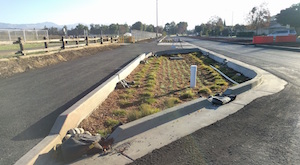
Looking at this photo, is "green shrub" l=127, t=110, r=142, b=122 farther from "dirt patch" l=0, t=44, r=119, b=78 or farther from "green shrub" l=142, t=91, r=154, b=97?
"dirt patch" l=0, t=44, r=119, b=78

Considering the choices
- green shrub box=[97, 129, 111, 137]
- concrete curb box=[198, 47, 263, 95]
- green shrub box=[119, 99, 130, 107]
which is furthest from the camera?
concrete curb box=[198, 47, 263, 95]

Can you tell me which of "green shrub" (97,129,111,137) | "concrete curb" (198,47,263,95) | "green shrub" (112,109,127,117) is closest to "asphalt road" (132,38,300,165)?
"green shrub" (97,129,111,137)

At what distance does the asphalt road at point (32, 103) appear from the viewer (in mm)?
3625

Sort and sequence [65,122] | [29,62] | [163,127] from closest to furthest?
[65,122], [163,127], [29,62]

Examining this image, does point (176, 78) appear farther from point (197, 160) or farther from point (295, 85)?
point (197, 160)

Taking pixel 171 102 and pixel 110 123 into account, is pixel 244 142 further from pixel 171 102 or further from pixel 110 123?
pixel 110 123

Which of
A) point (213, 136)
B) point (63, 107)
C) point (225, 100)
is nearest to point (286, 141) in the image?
point (213, 136)

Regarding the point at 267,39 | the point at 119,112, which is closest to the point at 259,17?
the point at 267,39

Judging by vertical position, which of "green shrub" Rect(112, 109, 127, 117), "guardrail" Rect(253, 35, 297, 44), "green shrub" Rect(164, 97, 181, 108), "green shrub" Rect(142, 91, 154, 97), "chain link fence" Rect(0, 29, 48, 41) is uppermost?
"chain link fence" Rect(0, 29, 48, 41)

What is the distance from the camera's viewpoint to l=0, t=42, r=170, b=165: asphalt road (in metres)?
3.62

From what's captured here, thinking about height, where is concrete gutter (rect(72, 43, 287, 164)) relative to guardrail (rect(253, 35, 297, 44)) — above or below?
below

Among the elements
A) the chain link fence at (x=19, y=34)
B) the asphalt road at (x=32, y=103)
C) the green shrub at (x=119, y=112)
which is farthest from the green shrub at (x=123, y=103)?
the chain link fence at (x=19, y=34)

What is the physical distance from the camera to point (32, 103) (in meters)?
5.46

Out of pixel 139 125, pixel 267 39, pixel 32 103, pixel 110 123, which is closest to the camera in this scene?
pixel 139 125
